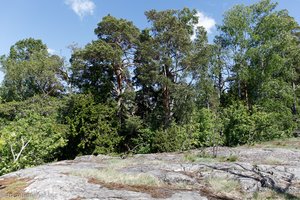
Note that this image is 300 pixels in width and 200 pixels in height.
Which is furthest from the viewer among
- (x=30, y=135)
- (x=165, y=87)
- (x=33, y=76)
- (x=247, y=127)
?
(x=33, y=76)

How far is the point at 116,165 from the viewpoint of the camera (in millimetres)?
10992

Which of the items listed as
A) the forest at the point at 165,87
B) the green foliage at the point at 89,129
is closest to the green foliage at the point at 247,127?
the forest at the point at 165,87

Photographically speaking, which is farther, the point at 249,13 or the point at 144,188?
the point at 249,13

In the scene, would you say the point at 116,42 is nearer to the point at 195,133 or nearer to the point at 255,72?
the point at 195,133

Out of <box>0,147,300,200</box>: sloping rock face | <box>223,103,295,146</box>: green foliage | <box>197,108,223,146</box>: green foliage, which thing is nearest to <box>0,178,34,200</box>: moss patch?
<box>0,147,300,200</box>: sloping rock face

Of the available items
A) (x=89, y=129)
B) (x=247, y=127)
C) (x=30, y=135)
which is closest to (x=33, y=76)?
(x=89, y=129)

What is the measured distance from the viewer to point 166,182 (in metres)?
8.95

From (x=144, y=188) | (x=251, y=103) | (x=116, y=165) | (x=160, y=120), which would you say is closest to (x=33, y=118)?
(x=160, y=120)

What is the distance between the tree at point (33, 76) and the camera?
3002cm

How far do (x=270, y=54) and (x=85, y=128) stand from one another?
17181mm

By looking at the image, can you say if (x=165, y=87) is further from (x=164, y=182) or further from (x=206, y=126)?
(x=164, y=182)

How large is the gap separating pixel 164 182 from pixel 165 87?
58.4 ft

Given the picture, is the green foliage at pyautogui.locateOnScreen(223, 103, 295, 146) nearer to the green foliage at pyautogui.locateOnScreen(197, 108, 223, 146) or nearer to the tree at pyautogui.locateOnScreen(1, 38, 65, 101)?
the green foliage at pyautogui.locateOnScreen(197, 108, 223, 146)

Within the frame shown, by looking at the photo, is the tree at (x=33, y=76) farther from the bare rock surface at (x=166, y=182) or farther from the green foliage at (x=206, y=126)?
the bare rock surface at (x=166, y=182)
